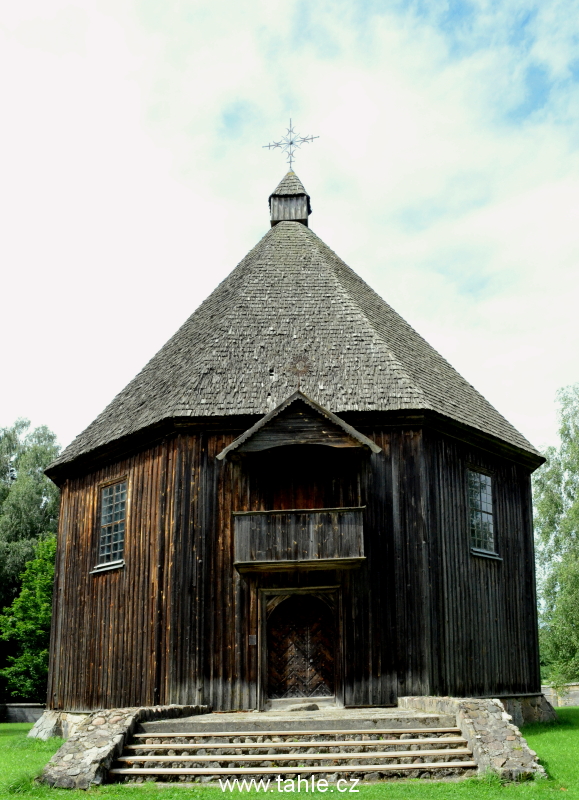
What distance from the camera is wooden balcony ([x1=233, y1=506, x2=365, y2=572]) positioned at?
1680 centimetres

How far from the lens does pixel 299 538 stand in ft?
55.5

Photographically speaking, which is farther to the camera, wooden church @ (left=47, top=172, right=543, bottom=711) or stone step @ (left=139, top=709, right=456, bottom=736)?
wooden church @ (left=47, top=172, right=543, bottom=711)

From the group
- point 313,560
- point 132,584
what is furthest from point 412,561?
point 132,584

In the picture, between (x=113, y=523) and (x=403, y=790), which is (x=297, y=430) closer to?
(x=113, y=523)

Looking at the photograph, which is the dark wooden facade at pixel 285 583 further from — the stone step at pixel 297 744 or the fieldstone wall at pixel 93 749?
the stone step at pixel 297 744

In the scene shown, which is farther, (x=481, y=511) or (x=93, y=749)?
(x=481, y=511)

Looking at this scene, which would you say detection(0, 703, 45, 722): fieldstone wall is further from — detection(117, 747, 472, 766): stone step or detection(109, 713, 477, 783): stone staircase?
detection(117, 747, 472, 766): stone step

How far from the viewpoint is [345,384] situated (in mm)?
19094

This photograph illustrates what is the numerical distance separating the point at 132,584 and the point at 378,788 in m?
9.00

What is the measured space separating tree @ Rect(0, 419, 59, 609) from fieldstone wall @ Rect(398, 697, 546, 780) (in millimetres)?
30591

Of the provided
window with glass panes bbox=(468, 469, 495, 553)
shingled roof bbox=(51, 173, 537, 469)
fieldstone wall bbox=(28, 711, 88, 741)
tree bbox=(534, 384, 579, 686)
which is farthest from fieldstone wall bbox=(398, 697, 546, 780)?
tree bbox=(534, 384, 579, 686)

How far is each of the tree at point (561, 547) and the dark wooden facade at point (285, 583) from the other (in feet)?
50.1

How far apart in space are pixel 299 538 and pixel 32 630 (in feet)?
78.2

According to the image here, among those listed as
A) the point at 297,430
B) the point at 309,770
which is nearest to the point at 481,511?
the point at 297,430
